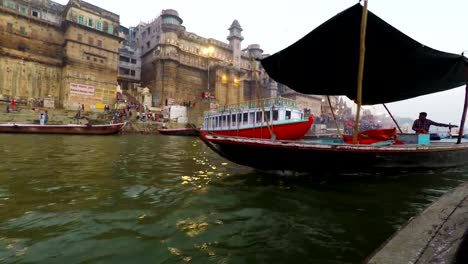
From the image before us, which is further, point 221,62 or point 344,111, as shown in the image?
point 344,111

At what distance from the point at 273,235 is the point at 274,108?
15904 mm

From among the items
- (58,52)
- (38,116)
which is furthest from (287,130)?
(58,52)

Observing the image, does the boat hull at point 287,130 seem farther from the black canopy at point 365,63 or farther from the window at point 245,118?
the black canopy at point 365,63

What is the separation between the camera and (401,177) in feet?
21.4

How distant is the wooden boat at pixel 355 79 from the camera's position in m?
5.65

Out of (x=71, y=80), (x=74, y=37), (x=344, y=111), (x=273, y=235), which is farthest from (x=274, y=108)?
(x=344, y=111)

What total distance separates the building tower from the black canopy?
5101cm

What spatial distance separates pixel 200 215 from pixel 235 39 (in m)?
58.8

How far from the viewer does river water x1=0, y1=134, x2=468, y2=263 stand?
104 inches

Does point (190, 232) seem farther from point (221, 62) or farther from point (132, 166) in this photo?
point (221, 62)

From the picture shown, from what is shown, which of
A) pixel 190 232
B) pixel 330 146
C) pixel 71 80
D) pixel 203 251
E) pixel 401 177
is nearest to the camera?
pixel 203 251

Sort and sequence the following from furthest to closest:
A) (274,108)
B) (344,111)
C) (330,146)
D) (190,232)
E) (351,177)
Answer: (344,111) < (274,108) < (351,177) < (330,146) < (190,232)

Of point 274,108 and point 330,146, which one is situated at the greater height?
point 274,108

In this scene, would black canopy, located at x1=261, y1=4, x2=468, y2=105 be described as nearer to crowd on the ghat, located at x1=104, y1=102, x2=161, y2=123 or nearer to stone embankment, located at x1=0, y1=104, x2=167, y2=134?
stone embankment, located at x1=0, y1=104, x2=167, y2=134
